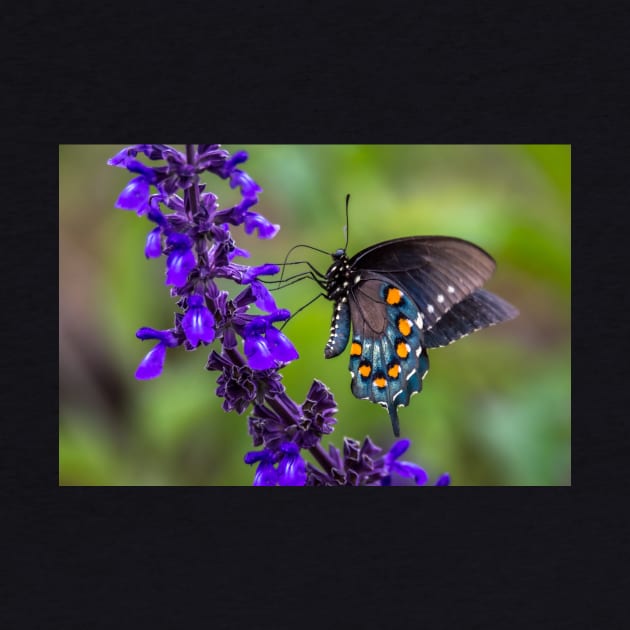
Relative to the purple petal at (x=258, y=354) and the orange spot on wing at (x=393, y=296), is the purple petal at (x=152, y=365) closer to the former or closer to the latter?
the purple petal at (x=258, y=354)

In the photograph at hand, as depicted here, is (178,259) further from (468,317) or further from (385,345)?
(468,317)

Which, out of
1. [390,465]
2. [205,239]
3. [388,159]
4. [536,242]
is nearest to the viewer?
[205,239]

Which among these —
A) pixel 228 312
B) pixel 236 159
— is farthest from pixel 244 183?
pixel 228 312

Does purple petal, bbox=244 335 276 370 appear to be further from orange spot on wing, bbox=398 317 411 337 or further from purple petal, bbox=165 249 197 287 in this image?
orange spot on wing, bbox=398 317 411 337

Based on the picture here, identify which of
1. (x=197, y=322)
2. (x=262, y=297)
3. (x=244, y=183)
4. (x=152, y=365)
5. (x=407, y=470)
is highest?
(x=244, y=183)

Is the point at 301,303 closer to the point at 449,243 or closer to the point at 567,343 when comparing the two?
the point at 449,243
